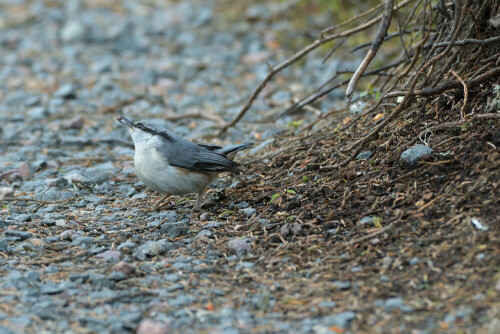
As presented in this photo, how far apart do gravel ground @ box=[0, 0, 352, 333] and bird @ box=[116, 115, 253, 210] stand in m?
0.26

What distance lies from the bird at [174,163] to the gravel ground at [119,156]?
26 centimetres

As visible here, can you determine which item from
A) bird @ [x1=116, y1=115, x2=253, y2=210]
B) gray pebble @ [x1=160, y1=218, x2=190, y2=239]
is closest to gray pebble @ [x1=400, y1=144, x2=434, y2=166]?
bird @ [x1=116, y1=115, x2=253, y2=210]

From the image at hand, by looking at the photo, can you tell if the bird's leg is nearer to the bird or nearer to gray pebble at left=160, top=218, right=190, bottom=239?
the bird

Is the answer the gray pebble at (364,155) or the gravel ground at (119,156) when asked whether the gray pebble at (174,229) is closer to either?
the gravel ground at (119,156)

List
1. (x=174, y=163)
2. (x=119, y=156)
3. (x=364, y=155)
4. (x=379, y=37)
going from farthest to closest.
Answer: (x=119, y=156)
(x=174, y=163)
(x=364, y=155)
(x=379, y=37)

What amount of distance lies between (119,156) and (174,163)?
7.10 feet

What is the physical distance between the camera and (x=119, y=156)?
722 cm

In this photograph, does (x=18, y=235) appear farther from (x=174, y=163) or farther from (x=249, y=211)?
(x=249, y=211)

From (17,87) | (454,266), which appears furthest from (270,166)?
(17,87)

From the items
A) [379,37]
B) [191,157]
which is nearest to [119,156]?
[191,157]

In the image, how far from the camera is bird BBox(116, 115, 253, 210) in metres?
5.19

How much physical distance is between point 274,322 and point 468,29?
9.84 ft

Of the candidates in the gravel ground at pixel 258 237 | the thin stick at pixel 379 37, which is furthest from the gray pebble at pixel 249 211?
the thin stick at pixel 379 37

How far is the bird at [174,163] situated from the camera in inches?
204
